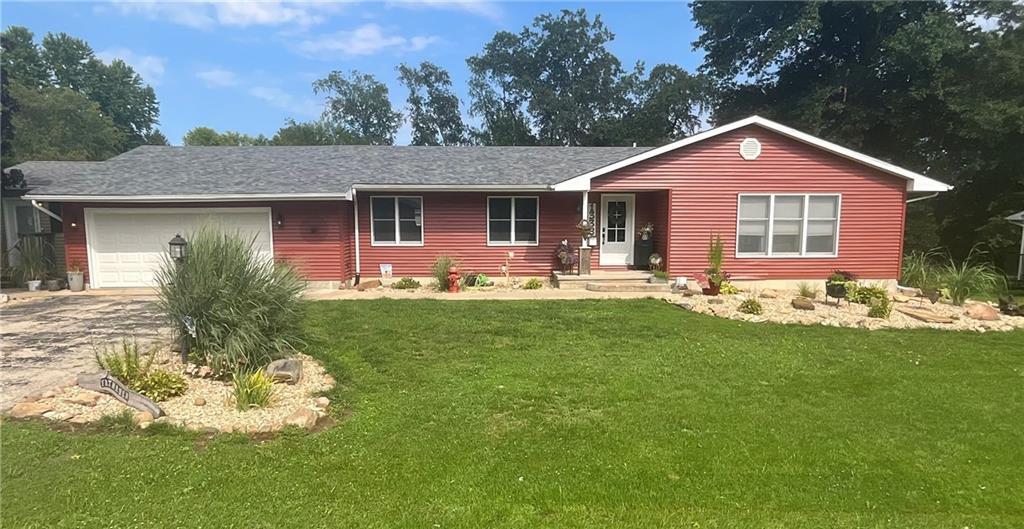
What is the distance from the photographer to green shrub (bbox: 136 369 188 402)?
4.92 m

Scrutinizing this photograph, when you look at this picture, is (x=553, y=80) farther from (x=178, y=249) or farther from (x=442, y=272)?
(x=178, y=249)

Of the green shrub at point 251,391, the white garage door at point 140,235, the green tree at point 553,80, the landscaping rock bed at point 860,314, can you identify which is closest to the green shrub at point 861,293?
the landscaping rock bed at point 860,314

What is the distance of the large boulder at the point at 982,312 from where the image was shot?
9241 mm

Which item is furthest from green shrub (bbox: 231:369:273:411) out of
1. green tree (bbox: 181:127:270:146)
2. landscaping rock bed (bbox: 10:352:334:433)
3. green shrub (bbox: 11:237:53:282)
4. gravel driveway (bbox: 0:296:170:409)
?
green tree (bbox: 181:127:270:146)

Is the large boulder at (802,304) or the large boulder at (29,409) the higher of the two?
the large boulder at (802,304)

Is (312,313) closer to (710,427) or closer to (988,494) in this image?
(710,427)

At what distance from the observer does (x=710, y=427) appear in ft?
14.8

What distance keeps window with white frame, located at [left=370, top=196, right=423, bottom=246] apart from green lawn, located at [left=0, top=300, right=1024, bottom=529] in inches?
271

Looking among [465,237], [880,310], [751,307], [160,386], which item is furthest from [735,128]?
[160,386]

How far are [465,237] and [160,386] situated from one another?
9012 millimetres

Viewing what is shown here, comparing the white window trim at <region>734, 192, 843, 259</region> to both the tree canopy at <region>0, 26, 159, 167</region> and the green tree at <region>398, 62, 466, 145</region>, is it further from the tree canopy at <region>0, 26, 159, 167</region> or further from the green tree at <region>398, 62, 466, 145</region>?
the tree canopy at <region>0, 26, 159, 167</region>

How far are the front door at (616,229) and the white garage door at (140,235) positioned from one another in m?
8.41

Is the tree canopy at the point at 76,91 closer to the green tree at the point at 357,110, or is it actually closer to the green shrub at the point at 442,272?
the green tree at the point at 357,110

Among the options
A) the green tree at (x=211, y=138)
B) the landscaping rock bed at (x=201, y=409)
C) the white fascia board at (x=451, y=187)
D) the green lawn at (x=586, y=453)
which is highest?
the green tree at (x=211, y=138)
